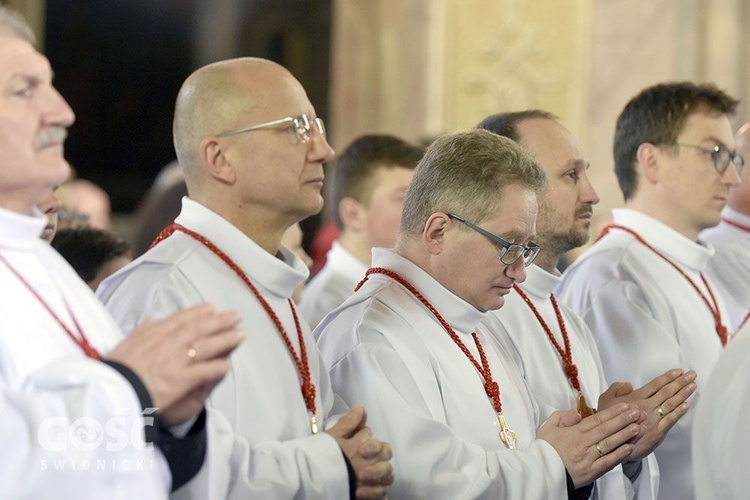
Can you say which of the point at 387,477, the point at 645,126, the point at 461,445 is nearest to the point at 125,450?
the point at 387,477

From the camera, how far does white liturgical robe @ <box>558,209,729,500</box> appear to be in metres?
4.77

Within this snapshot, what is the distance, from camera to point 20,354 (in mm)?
2500

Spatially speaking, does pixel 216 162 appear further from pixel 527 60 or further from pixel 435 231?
pixel 527 60

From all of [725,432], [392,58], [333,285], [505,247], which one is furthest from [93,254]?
[392,58]

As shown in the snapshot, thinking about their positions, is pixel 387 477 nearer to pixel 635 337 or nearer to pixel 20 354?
pixel 20 354

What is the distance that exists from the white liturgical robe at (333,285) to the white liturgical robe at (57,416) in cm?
358

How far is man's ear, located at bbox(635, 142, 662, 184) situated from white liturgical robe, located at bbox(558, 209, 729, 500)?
0.17 m

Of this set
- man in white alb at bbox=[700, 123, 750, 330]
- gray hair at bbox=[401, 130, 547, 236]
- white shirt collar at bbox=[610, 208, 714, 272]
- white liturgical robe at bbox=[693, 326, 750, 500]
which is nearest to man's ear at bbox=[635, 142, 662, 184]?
white shirt collar at bbox=[610, 208, 714, 272]

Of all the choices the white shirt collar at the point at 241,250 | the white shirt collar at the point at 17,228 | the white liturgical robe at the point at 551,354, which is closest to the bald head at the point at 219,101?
the white shirt collar at the point at 241,250

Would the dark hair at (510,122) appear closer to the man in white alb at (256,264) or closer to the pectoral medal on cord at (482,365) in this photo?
the pectoral medal on cord at (482,365)

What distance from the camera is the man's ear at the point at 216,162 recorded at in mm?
3562

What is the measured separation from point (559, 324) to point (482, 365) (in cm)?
75

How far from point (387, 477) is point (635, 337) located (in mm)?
1828

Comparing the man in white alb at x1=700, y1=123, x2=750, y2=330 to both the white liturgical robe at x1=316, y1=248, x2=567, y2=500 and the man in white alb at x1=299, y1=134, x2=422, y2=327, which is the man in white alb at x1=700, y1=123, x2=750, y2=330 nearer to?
the man in white alb at x1=299, y1=134, x2=422, y2=327
